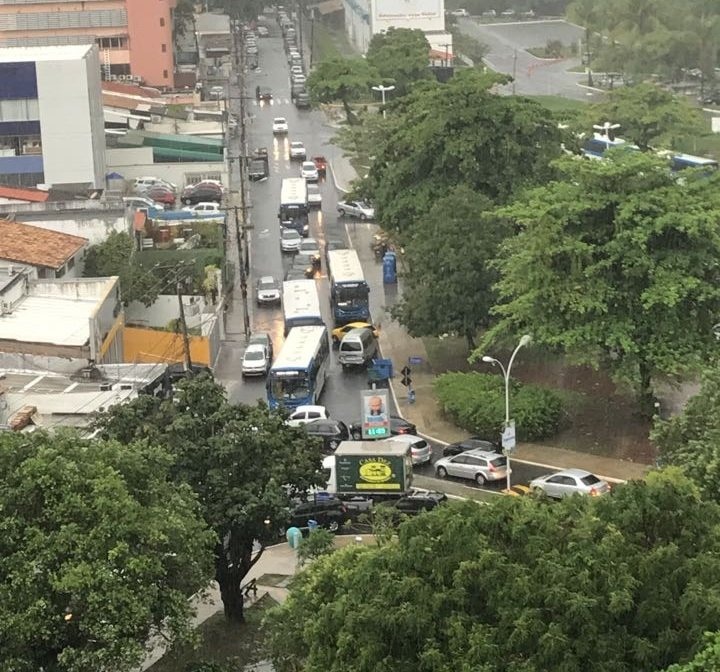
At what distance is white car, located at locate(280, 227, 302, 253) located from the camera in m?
66.4

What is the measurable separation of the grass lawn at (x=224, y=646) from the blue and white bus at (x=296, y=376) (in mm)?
14132

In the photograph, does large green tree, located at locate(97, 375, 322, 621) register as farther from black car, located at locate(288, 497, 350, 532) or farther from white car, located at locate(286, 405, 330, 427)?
white car, located at locate(286, 405, 330, 427)

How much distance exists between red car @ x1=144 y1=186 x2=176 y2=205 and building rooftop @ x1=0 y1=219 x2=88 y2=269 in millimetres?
18525

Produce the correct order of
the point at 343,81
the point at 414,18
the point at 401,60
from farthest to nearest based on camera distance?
the point at 414,18 → the point at 401,60 → the point at 343,81

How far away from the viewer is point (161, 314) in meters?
53.6

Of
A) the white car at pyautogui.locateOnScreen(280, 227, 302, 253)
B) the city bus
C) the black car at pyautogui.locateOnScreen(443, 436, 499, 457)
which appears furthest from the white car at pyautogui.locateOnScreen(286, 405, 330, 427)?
the city bus

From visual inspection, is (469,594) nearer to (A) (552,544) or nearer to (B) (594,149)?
(A) (552,544)

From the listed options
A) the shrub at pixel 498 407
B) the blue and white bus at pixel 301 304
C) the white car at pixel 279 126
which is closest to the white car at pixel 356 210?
the blue and white bus at pixel 301 304

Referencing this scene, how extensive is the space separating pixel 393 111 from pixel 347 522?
3348 cm

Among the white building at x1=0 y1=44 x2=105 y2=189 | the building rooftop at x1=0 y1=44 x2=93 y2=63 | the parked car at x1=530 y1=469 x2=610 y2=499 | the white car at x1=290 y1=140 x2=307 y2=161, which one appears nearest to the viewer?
the parked car at x1=530 y1=469 x2=610 y2=499

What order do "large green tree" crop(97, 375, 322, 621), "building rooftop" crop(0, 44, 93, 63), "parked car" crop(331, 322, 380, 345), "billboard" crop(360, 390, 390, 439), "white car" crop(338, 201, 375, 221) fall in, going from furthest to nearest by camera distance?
"white car" crop(338, 201, 375, 221) < "building rooftop" crop(0, 44, 93, 63) < "parked car" crop(331, 322, 380, 345) < "billboard" crop(360, 390, 390, 439) < "large green tree" crop(97, 375, 322, 621)

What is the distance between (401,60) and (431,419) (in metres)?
53.2

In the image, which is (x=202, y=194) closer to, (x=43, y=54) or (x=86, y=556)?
(x=43, y=54)

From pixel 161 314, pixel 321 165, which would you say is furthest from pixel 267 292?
pixel 321 165
